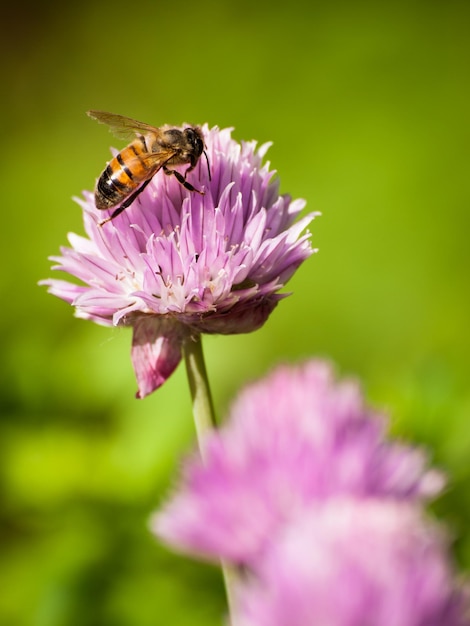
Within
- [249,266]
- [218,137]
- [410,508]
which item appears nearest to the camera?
[410,508]

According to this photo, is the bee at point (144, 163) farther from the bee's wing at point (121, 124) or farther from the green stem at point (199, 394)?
the green stem at point (199, 394)

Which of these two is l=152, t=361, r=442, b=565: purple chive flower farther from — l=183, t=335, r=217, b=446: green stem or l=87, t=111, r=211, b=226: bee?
l=87, t=111, r=211, b=226: bee

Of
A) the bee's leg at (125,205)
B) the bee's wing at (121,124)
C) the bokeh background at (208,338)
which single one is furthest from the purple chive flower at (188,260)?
the bokeh background at (208,338)

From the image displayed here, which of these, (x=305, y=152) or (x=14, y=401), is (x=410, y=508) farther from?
(x=305, y=152)

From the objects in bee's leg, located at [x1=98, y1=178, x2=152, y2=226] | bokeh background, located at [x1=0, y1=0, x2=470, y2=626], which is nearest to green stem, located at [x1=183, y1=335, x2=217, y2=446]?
bee's leg, located at [x1=98, y1=178, x2=152, y2=226]

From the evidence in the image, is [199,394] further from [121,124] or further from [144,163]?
[121,124]

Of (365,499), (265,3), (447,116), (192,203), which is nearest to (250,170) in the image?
(192,203)
